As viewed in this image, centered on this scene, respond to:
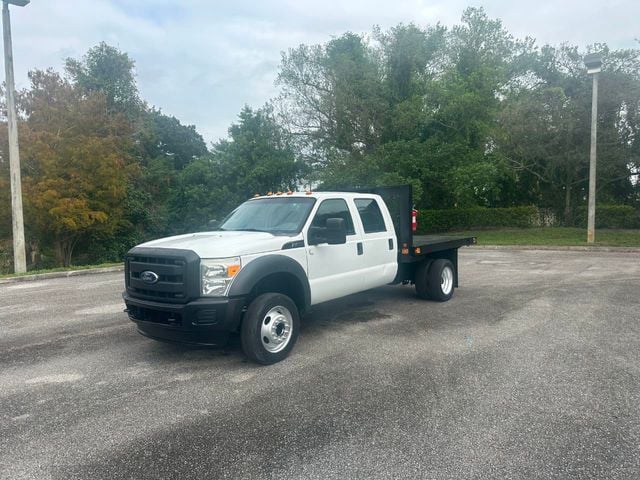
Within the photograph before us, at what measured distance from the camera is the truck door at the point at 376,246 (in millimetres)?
6746

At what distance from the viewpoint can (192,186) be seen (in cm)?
3095

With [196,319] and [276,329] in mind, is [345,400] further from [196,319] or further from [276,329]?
[196,319]

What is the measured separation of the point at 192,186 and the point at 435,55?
18.0 m

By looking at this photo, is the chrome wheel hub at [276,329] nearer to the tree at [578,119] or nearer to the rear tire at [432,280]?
the rear tire at [432,280]

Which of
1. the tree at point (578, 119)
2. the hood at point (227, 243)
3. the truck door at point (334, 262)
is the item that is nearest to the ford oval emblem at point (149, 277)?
the hood at point (227, 243)

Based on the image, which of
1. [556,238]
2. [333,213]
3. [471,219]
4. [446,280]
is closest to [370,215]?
[333,213]

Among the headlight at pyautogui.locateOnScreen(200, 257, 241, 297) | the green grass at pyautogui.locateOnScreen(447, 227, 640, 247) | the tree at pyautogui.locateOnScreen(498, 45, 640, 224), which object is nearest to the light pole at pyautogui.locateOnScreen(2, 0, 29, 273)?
the headlight at pyautogui.locateOnScreen(200, 257, 241, 297)

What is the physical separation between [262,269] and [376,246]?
2.41m

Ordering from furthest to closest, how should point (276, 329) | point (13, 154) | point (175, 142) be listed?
1. point (175, 142)
2. point (13, 154)
3. point (276, 329)

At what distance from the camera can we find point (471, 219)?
91.4 ft

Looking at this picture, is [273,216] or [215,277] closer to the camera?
[215,277]

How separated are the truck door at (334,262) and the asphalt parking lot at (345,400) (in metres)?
0.65

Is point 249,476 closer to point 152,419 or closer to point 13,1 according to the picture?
point 152,419

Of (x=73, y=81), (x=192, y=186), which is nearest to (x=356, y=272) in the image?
(x=192, y=186)
